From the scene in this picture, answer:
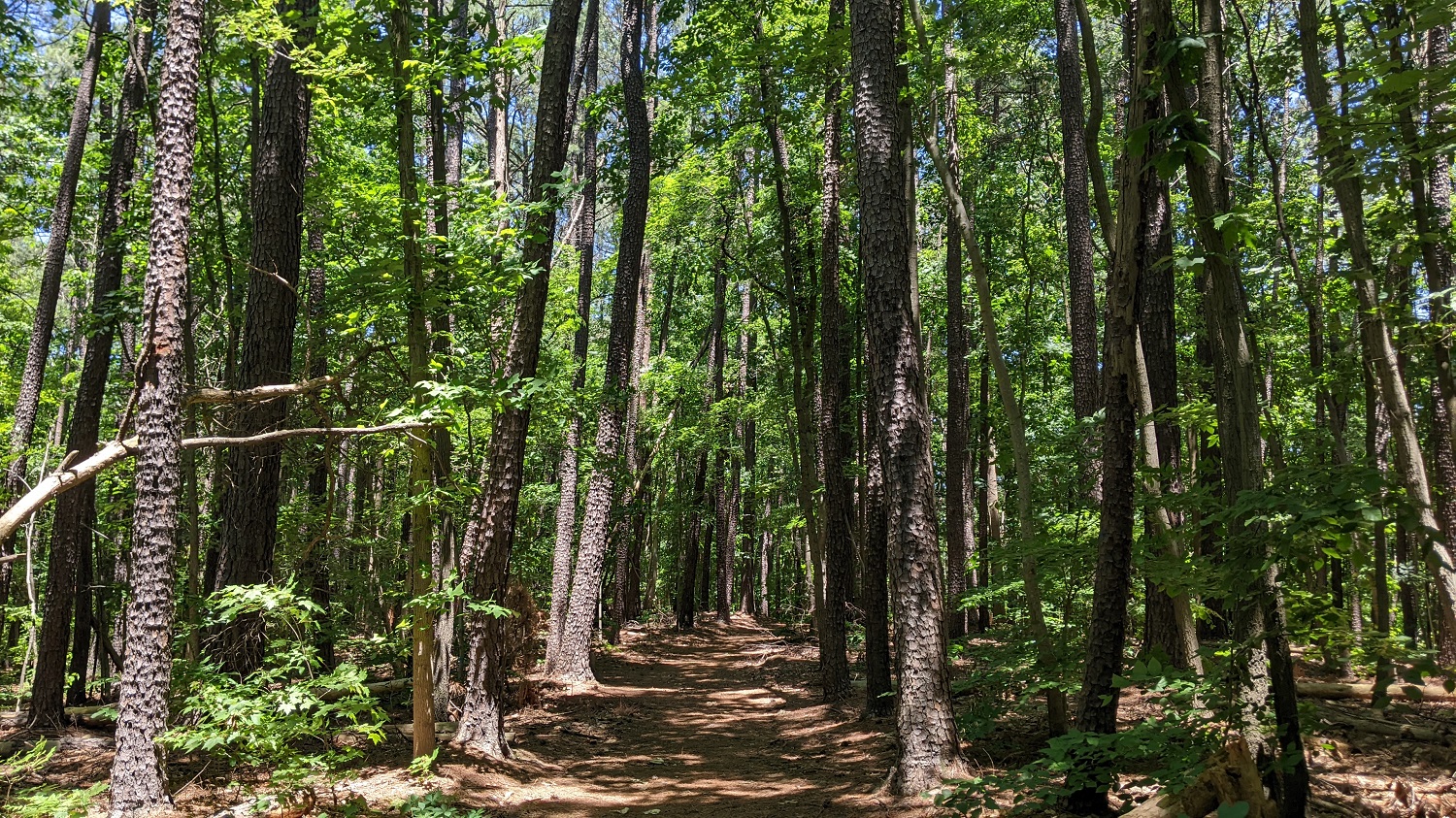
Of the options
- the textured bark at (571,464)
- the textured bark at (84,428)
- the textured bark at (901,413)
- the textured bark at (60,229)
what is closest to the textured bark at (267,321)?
the textured bark at (84,428)

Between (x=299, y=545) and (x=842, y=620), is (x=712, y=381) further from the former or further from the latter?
(x=299, y=545)

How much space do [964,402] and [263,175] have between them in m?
11.2

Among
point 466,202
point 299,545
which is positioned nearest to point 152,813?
point 299,545

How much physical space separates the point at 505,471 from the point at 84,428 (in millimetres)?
5616

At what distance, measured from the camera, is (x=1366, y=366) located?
7.80 metres

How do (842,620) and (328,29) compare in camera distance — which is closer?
(328,29)

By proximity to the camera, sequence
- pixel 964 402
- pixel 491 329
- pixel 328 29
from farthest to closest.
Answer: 1. pixel 964 402
2. pixel 491 329
3. pixel 328 29

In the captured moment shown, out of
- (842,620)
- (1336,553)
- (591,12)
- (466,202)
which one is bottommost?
(842,620)

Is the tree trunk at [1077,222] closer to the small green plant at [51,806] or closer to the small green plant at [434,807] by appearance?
the small green plant at [434,807]

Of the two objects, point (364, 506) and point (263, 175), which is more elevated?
point (263, 175)

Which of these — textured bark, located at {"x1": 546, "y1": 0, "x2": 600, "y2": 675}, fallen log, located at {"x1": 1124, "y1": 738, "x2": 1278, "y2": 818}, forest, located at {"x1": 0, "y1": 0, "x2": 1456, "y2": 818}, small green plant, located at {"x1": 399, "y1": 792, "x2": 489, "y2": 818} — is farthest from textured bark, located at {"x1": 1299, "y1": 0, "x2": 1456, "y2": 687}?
textured bark, located at {"x1": 546, "y1": 0, "x2": 600, "y2": 675}

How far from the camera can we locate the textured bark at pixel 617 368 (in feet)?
41.2

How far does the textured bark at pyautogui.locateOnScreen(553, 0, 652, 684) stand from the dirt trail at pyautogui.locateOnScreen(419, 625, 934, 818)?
1.11 m

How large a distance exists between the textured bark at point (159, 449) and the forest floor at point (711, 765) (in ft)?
2.56
